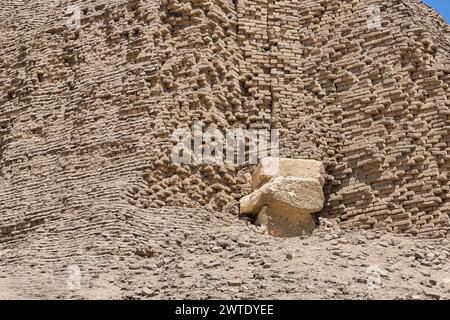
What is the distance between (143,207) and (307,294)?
3.63m

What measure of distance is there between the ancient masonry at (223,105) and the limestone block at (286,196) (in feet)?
A: 0.88

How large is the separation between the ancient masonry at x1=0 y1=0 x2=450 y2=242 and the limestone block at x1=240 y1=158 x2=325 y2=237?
269 millimetres

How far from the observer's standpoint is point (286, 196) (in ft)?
53.9

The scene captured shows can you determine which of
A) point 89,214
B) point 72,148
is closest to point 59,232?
point 89,214

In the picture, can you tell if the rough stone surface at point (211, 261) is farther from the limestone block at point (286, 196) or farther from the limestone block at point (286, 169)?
the limestone block at point (286, 169)

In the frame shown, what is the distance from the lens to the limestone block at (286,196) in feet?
53.8

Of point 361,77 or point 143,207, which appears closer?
point 143,207

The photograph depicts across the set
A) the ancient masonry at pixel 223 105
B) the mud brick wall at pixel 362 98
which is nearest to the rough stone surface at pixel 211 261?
the ancient masonry at pixel 223 105

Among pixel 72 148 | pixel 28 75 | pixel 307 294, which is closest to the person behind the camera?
pixel 307 294

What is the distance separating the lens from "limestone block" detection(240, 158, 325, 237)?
16391mm

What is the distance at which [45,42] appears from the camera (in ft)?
62.3

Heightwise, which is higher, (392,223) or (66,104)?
(66,104)

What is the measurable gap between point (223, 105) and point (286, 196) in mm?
1784

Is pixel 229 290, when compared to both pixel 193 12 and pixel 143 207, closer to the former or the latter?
pixel 143 207
